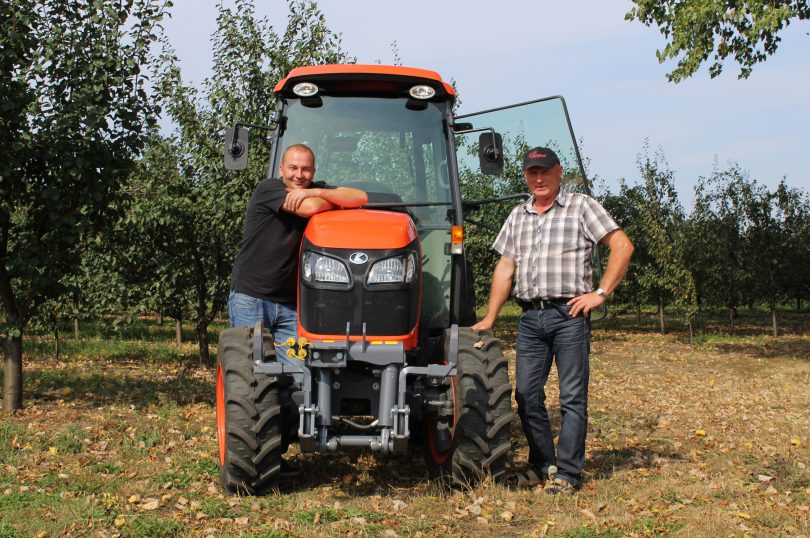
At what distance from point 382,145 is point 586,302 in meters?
1.78

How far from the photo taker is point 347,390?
515cm

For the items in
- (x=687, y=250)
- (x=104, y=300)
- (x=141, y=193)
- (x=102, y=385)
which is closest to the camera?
(x=102, y=385)

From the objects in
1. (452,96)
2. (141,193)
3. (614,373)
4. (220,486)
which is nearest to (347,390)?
(220,486)

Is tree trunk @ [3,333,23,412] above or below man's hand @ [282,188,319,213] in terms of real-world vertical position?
below

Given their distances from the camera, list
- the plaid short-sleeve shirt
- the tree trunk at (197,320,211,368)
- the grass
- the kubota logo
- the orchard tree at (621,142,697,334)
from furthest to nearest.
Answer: the orchard tree at (621,142,697,334), the tree trunk at (197,320,211,368), the plaid short-sleeve shirt, the kubota logo, the grass

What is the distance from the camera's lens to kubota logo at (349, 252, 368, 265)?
4.98m

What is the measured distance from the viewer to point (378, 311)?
16.5 feet

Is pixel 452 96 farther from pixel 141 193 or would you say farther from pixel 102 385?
pixel 141 193

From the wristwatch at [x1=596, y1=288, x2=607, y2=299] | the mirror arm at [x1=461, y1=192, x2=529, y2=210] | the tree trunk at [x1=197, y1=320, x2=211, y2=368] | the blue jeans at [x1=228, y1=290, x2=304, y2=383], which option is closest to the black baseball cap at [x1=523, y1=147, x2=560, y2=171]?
the mirror arm at [x1=461, y1=192, x2=529, y2=210]

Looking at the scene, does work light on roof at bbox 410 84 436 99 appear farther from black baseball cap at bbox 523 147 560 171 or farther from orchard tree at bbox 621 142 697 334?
orchard tree at bbox 621 142 697 334

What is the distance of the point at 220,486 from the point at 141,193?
370 inches

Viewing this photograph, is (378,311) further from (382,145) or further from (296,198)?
(382,145)

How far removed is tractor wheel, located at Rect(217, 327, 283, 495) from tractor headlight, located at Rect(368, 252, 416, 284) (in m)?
0.81

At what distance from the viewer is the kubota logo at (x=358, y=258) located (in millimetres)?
4980
